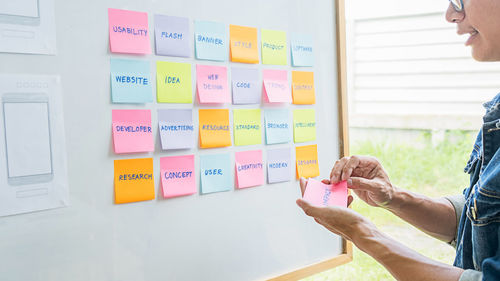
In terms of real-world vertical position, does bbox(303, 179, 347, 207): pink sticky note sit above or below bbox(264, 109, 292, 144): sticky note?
below

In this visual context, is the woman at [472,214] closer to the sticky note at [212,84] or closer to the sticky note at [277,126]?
the sticky note at [277,126]

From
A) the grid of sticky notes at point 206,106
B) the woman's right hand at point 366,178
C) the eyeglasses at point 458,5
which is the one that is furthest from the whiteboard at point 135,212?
the eyeglasses at point 458,5

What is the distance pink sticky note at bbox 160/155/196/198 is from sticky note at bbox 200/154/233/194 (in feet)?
0.09

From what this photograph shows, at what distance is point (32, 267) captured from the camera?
64cm

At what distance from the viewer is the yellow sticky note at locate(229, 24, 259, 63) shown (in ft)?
2.82

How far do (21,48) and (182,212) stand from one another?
0.43 m

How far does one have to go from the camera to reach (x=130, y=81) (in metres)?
0.72

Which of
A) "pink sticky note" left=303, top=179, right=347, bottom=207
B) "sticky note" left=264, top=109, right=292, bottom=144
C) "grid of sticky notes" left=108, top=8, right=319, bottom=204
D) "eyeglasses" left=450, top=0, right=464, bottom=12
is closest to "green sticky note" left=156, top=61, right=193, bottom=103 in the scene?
"grid of sticky notes" left=108, top=8, right=319, bottom=204

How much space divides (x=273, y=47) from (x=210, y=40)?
0.18 metres

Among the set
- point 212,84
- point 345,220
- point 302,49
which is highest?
point 302,49

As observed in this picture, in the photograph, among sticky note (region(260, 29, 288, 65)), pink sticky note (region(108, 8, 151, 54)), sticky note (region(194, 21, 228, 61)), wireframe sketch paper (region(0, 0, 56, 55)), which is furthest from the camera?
sticky note (region(260, 29, 288, 65))

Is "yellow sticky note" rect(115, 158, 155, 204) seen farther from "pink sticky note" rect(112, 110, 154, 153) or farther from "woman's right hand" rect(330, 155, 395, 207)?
"woman's right hand" rect(330, 155, 395, 207)

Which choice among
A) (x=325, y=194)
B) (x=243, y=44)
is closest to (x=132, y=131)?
(x=243, y=44)

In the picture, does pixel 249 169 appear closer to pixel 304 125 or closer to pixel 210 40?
pixel 304 125
